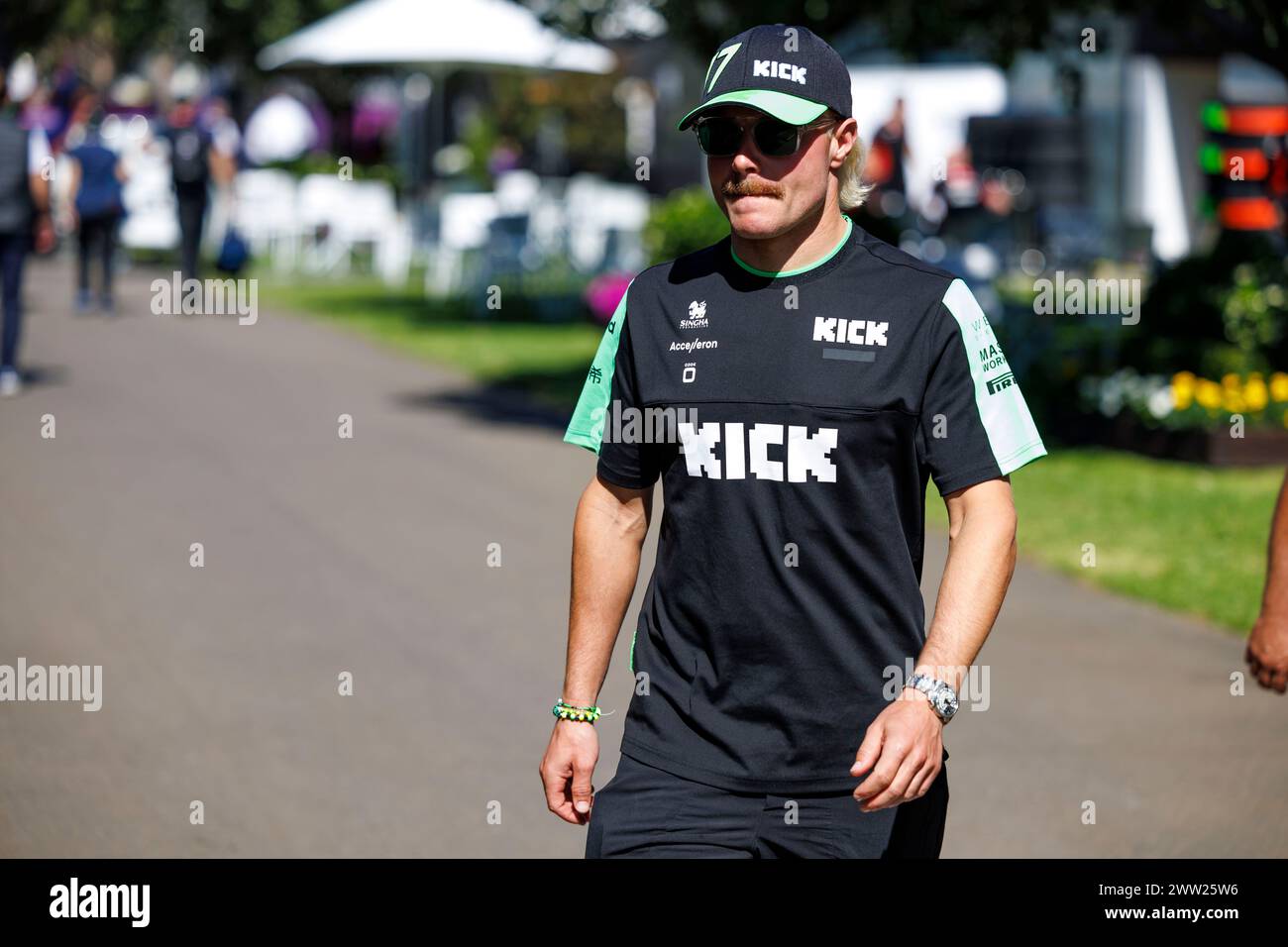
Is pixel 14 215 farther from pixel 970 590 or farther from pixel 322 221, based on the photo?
pixel 322 221

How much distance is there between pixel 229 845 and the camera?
5.42 metres

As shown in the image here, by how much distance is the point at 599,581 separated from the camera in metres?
3.56

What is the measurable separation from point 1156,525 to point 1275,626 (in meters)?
6.59

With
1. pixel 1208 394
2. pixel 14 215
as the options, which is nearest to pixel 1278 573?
pixel 1208 394

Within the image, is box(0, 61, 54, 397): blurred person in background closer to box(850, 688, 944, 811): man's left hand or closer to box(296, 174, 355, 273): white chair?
box(850, 688, 944, 811): man's left hand

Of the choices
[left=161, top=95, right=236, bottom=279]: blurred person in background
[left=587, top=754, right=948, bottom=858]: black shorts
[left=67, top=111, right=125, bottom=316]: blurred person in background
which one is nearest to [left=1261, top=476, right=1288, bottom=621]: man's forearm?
[left=587, top=754, right=948, bottom=858]: black shorts

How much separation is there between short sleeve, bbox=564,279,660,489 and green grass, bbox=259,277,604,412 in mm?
11624

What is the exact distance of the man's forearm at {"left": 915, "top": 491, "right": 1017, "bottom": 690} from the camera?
317 cm

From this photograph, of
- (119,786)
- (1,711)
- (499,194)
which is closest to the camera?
(119,786)

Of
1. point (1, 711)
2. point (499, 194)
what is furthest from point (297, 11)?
point (1, 711)

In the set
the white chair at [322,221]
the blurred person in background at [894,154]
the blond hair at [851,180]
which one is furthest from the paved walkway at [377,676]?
the white chair at [322,221]

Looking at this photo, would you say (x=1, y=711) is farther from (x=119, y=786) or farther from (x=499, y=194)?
(x=499, y=194)

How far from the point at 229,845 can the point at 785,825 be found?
266 centimetres

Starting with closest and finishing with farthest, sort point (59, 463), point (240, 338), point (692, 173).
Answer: point (59, 463)
point (240, 338)
point (692, 173)
